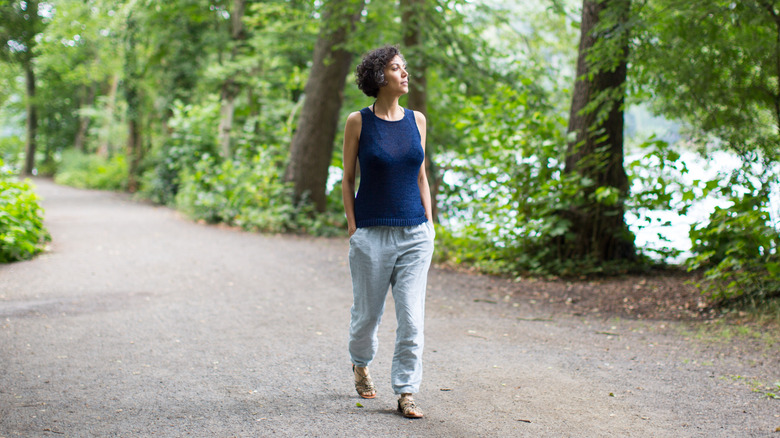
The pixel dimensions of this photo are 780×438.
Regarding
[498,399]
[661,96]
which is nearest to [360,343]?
[498,399]

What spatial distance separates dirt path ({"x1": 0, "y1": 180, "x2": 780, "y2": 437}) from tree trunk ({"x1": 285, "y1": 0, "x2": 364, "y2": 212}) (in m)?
5.25

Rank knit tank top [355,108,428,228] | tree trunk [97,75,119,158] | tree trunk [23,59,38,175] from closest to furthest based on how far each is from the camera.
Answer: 1. knit tank top [355,108,428,228]
2. tree trunk [97,75,119,158]
3. tree trunk [23,59,38,175]

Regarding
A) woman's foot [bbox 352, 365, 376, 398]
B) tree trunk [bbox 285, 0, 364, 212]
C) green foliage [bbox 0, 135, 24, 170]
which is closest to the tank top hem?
woman's foot [bbox 352, 365, 376, 398]

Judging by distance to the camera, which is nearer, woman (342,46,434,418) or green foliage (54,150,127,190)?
woman (342,46,434,418)

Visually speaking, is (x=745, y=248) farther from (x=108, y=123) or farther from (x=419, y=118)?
(x=108, y=123)

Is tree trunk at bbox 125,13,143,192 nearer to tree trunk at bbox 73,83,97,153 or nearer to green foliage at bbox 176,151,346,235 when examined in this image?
green foliage at bbox 176,151,346,235

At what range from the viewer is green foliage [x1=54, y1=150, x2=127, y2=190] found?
1009 inches

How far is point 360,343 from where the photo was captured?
3.95 metres

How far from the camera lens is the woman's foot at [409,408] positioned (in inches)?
146

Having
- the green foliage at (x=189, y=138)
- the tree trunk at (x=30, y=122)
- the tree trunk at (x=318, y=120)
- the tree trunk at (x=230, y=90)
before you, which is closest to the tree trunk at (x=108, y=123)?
the tree trunk at (x=30, y=122)

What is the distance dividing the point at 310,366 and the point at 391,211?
1672 millimetres

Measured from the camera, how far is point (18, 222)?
9141 millimetres

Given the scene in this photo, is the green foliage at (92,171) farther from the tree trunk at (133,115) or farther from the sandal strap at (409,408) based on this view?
the sandal strap at (409,408)

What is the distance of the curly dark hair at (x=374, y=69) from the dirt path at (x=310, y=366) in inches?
73.6
